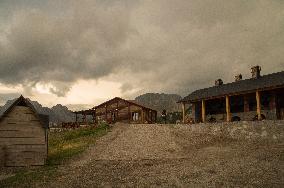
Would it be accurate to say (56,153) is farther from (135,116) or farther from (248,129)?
(135,116)

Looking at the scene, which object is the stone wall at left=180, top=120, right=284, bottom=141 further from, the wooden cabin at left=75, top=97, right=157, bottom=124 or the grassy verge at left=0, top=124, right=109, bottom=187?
the wooden cabin at left=75, top=97, right=157, bottom=124

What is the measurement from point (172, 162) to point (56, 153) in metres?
10.5

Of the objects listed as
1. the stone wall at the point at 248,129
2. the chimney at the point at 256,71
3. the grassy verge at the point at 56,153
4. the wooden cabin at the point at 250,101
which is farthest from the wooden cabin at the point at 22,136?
the chimney at the point at 256,71

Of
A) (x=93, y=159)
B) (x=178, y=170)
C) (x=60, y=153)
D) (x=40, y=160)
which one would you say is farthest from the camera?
(x=60, y=153)

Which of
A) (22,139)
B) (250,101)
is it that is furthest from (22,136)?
(250,101)

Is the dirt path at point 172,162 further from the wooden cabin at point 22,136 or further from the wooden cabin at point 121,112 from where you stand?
the wooden cabin at point 121,112

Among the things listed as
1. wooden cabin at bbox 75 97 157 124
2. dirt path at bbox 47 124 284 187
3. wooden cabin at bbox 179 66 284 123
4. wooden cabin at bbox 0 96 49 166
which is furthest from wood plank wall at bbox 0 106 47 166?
wooden cabin at bbox 75 97 157 124

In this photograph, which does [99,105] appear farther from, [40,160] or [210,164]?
[210,164]

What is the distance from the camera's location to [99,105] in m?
51.3

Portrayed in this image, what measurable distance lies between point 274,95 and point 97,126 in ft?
65.3

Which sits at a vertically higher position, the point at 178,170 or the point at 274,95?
the point at 274,95

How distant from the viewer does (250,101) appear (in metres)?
35.0

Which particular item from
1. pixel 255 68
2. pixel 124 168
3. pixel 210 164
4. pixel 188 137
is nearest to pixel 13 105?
pixel 124 168

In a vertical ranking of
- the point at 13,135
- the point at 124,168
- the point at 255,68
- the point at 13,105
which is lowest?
the point at 124,168
